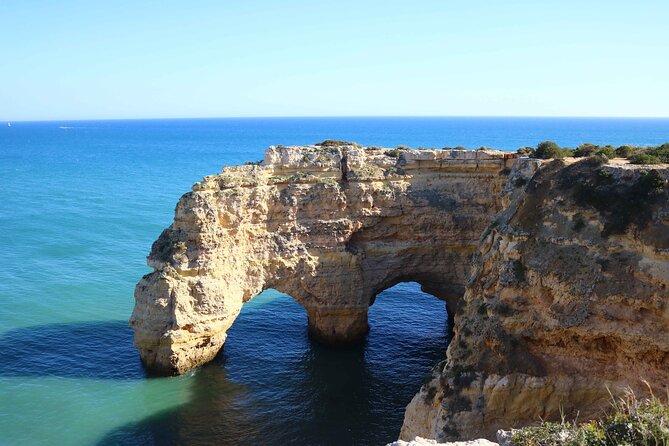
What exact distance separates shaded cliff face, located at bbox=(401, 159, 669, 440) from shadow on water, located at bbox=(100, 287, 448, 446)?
804 cm

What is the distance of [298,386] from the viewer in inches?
1369

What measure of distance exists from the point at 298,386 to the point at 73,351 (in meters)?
14.8

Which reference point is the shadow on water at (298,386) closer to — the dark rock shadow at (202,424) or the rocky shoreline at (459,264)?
the dark rock shadow at (202,424)

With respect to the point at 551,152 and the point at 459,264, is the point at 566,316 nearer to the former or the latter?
the point at 551,152

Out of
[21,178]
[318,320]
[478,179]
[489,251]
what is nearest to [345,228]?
[318,320]

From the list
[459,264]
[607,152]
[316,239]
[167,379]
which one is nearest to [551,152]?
[607,152]

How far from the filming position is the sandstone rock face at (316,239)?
3550 centimetres

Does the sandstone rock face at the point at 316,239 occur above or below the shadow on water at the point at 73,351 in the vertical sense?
above

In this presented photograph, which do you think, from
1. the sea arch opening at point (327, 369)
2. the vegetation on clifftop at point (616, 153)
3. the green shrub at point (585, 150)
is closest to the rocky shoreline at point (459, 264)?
the vegetation on clifftop at point (616, 153)

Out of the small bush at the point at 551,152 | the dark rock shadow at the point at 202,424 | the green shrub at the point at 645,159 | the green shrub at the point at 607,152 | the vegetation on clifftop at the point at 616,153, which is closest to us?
the green shrub at the point at 645,159

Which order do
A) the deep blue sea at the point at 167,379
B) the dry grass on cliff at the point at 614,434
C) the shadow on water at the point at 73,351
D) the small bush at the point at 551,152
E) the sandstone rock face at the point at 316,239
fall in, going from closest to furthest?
the dry grass on cliff at the point at 614,434 → the small bush at the point at 551,152 → the deep blue sea at the point at 167,379 → the sandstone rock face at the point at 316,239 → the shadow on water at the point at 73,351

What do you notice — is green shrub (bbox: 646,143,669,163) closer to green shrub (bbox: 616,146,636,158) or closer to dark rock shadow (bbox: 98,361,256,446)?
green shrub (bbox: 616,146,636,158)

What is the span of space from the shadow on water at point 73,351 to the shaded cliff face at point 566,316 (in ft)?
67.2

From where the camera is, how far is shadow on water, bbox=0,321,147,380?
1425 inches
